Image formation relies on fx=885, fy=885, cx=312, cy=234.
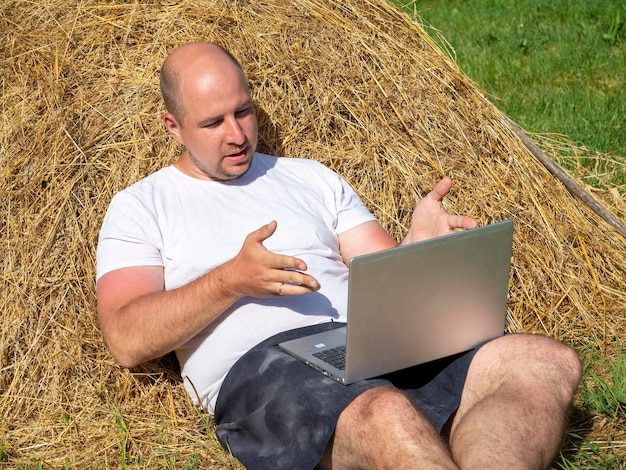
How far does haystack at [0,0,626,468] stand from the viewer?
350 centimetres

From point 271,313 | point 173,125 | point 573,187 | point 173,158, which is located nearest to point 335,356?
point 271,313

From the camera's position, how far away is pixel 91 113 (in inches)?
157

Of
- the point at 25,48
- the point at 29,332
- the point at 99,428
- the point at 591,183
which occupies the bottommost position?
the point at 591,183

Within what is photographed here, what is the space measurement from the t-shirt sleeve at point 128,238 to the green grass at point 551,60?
3.19m

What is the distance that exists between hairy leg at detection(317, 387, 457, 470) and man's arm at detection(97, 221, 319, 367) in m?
0.40

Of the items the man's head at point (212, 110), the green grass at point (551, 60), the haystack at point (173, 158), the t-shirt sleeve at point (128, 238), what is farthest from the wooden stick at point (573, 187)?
the t-shirt sleeve at point (128, 238)

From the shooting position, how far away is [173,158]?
4.04 metres

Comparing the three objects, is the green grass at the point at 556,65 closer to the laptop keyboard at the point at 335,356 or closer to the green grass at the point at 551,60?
the green grass at the point at 551,60

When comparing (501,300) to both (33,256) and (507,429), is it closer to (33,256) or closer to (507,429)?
(507,429)

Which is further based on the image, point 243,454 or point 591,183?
point 591,183

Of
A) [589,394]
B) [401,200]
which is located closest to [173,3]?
[401,200]

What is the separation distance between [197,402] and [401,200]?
1.53 m

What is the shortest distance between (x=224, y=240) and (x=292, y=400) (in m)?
0.76

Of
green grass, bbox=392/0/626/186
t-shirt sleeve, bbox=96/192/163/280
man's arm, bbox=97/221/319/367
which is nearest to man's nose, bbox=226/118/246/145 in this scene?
t-shirt sleeve, bbox=96/192/163/280
